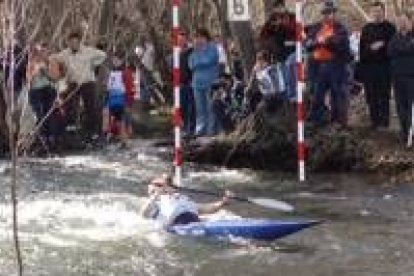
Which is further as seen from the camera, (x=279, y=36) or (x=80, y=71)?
(x=80, y=71)

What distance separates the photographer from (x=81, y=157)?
56.7 feet

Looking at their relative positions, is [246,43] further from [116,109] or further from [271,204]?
[271,204]

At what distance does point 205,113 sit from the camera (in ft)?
57.7

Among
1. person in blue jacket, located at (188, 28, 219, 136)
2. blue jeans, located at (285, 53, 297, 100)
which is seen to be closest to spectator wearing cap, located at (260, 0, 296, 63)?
blue jeans, located at (285, 53, 297, 100)

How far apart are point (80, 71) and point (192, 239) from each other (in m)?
7.58

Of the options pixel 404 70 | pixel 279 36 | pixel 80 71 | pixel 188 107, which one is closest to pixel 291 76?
pixel 279 36

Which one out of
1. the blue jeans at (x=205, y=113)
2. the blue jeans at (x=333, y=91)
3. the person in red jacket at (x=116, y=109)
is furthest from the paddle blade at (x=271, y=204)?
the person in red jacket at (x=116, y=109)

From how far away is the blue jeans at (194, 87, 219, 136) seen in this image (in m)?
17.2

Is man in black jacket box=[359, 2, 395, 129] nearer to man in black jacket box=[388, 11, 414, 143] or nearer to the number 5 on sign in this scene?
man in black jacket box=[388, 11, 414, 143]

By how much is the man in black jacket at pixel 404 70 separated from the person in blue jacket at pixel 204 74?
127 inches

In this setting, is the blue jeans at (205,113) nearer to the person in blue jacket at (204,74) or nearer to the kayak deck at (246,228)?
the person in blue jacket at (204,74)

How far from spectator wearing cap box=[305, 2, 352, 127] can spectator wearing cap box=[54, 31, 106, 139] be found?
13.0ft

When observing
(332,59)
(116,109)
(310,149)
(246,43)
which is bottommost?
(310,149)

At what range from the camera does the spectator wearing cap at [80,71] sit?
18047 mm
